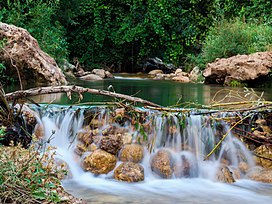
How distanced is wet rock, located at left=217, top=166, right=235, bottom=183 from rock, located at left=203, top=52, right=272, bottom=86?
7.33 meters

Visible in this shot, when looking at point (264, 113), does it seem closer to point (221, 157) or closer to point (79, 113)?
point (221, 157)

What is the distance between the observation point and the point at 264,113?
5.94 m

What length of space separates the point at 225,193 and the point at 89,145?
194 centimetres

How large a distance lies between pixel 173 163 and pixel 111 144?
0.86 meters

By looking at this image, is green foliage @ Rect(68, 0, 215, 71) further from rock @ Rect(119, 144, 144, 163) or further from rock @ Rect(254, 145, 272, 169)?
rock @ Rect(119, 144, 144, 163)

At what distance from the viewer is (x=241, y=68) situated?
1231cm

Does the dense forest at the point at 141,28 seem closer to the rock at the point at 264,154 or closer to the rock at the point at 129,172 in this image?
the rock at the point at 264,154

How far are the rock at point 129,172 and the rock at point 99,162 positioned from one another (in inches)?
5.5

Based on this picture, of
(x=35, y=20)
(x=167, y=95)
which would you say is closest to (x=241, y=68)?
(x=167, y=95)

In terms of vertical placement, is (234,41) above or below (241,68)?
above

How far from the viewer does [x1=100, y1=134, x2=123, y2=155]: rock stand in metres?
5.48

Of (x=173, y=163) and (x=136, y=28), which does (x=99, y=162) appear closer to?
(x=173, y=163)

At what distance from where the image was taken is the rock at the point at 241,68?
12055 millimetres

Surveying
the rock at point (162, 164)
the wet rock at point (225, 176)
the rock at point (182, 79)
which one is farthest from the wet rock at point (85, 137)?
the rock at point (182, 79)
